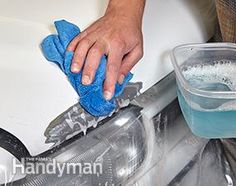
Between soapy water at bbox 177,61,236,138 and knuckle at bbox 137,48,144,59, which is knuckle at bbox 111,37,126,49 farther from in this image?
soapy water at bbox 177,61,236,138

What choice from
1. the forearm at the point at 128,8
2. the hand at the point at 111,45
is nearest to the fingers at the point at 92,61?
the hand at the point at 111,45

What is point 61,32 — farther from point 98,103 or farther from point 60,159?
point 60,159

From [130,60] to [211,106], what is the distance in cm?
22

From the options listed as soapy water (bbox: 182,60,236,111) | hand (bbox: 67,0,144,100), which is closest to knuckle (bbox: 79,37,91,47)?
hand (bbox: 67,0,144,100)

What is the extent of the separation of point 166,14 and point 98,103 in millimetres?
381

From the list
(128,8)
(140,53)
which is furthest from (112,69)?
(128,8)

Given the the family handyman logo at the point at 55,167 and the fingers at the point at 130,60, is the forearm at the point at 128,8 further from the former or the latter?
the the family handyman logo at the point at 55,167

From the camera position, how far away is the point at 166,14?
1.08 metres

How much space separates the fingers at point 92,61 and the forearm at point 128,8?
0.14 m

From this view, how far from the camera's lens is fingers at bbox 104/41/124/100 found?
843 millimetres

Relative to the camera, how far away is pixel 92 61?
0.85 meters

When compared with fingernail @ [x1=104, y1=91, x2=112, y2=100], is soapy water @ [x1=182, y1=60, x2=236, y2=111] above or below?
below

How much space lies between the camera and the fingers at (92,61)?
32.8 inches

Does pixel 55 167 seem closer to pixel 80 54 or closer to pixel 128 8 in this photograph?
pixel 80 54
